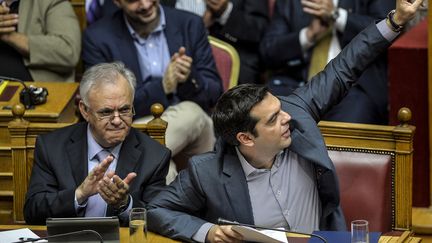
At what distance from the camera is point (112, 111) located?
11.6 feet

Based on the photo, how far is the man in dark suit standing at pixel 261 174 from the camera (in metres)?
3.23

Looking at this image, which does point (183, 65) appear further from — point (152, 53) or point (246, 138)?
point (246, 138)

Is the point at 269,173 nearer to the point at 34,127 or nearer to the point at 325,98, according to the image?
the point at 325,98

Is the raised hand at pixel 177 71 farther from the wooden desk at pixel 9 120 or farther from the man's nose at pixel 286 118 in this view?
the man's nose at pixel 286 118

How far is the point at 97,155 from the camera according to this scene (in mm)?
3604

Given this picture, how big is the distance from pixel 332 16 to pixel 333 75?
145cm

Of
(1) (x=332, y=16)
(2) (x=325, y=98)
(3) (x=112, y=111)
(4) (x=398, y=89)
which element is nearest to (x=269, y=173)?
(2) (x=325, y=98)

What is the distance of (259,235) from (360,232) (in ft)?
0.90

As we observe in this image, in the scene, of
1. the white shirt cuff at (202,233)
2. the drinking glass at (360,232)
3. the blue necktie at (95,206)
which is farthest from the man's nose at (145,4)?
the drinking glass at (360,232)

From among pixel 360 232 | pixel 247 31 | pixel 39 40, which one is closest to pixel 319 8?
pixel 247 31

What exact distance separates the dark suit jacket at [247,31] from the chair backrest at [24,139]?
148 centimetres

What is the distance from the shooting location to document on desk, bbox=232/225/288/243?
2.86 m

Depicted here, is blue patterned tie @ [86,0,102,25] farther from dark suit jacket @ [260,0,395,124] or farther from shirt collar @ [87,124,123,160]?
shirt collar @ [87,124,123,160]

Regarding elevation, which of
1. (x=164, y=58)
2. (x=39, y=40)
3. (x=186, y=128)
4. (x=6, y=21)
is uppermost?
(x=6, y=21)
